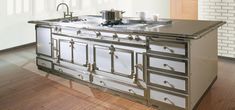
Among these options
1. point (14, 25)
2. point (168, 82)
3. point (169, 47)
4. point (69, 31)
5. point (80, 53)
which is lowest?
point (168, 82)

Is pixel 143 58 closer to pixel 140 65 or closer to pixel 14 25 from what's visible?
pixel 140 65

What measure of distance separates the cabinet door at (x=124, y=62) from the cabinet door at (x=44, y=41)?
1.32 m

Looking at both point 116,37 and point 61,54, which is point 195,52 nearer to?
point 116,37

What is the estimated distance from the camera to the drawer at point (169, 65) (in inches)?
105

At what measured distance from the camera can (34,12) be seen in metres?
6.43

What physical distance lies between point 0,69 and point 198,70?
3.21 metres

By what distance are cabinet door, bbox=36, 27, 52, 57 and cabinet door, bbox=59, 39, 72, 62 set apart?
0.82 feet

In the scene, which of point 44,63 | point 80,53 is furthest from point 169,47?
point 44,63

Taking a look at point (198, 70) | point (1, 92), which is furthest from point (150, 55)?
point (1, 92)

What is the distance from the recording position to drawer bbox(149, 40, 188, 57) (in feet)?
8.64

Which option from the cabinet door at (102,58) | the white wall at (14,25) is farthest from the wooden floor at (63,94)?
the white wall at (14,25)

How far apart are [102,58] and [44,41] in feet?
4.08

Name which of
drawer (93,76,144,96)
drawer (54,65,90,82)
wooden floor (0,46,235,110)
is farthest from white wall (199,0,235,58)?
drawer (54,65,90,82)

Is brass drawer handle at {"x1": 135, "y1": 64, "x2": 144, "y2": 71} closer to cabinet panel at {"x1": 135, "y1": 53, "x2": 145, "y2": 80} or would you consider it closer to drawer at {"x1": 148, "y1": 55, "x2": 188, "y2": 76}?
cabinet panel at {"x1": 135, "y1": 53, "x2": 145, "y2": 80}
